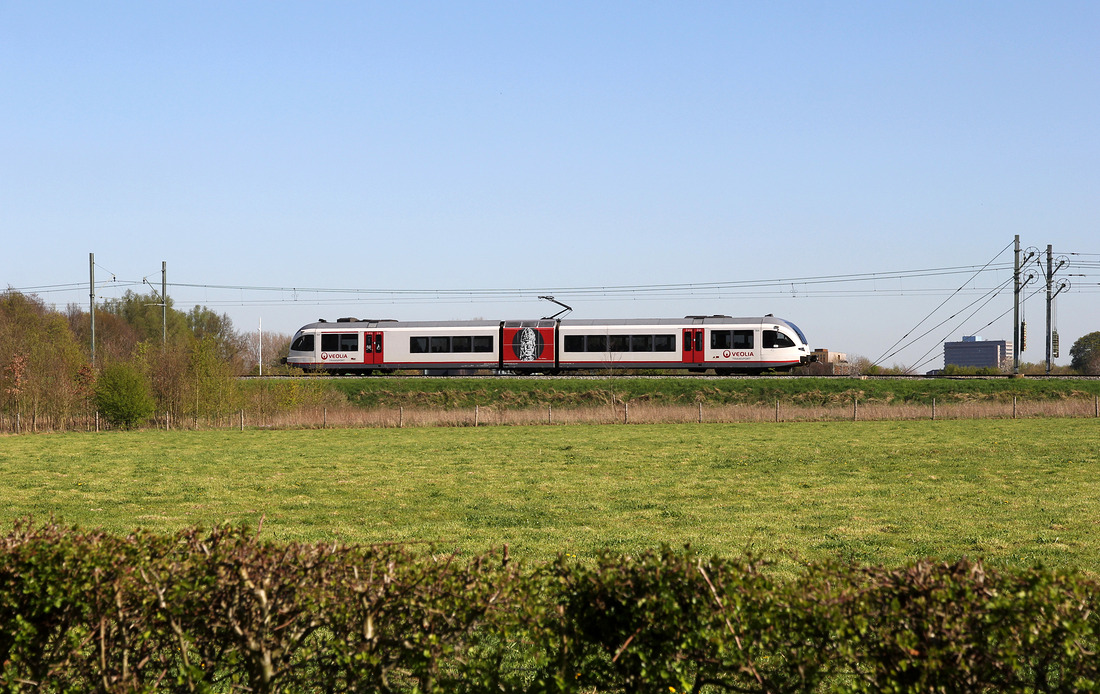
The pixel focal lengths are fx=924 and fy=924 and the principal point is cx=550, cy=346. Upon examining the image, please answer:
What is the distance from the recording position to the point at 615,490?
1834 cm

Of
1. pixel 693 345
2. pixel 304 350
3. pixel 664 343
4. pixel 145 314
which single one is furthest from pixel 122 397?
pixel 145 314

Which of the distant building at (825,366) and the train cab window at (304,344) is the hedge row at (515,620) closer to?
the train cab window at (304,344)

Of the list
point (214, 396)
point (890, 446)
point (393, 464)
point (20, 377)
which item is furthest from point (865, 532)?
point (20, 377)

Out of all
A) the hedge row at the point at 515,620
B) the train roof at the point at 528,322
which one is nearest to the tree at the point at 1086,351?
the train roof at the point at 528,322

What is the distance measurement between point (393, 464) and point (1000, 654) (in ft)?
65.3

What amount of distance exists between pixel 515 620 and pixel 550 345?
146 ft

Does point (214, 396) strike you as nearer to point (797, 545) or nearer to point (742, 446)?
point (742, 446)

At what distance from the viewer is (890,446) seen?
89.6ft

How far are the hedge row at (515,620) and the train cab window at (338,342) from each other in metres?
45.3

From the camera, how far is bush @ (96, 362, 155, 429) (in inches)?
1494

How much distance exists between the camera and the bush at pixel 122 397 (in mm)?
37938

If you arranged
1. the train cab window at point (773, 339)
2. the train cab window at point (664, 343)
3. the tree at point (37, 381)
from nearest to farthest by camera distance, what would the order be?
A: the tree at point (37, 381)
the train cab window at point (773, 339)
the train cab window at point (664, 343)

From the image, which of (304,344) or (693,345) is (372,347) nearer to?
(304,344)

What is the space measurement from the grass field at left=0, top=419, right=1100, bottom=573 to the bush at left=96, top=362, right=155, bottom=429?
634 centimetres
